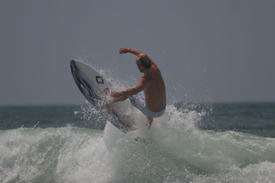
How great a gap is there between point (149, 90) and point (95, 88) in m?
1.36

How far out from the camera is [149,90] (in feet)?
19.4

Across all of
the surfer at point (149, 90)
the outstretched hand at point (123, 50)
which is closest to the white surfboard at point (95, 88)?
the surfer at point (149, 90)

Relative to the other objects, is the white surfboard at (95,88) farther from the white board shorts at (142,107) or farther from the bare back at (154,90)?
the bare back at (154,90)

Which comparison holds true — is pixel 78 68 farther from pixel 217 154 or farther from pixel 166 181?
pixel 217 154

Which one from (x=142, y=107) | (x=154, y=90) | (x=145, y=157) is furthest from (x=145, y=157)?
(x=154, y=90)

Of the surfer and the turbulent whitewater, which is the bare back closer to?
the surfer

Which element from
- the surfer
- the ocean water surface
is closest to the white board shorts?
the surfer

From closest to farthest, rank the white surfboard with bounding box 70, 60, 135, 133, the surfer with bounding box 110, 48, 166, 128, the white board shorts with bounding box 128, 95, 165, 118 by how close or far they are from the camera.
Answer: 1. the surfer with bounding box 110, 48, 166, 128
2. the white board shorts with bounding box 128, 95, 165, 118
3. the white surfboard with bounding box 70, 60, 135, 133

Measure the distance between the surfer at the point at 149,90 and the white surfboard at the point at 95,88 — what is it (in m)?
0.35

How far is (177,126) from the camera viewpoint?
7230 millimetres

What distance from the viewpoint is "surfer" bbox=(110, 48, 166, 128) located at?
5809mm

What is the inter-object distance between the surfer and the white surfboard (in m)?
0.35

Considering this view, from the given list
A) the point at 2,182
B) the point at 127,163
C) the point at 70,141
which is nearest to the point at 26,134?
the point at 70,141

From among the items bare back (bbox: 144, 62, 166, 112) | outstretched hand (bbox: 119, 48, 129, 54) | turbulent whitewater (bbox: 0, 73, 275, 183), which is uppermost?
outstretched hand (bbox: 119, 48, 129, 54)
